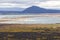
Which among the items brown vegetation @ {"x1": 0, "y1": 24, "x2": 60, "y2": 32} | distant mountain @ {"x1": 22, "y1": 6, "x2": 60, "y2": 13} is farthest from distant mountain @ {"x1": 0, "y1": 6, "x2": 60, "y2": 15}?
brown vegetation @ {"x1": 0, "y1": 24, "x2": 60, "y2": 32}

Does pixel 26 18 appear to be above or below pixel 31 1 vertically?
below

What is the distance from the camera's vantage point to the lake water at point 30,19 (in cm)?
108

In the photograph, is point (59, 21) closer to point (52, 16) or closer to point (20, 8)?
point (52, 16)

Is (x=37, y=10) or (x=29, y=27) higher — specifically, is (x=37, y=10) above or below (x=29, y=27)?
above

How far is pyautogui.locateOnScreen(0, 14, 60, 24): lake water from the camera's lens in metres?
1.08

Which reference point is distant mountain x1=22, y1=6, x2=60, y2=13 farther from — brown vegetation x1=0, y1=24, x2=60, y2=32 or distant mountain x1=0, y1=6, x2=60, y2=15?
brown vegetation x1=0, y1=24, x2=60, y2=32

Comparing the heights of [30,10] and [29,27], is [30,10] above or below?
above

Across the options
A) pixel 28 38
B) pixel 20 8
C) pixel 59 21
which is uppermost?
pixel 20 8

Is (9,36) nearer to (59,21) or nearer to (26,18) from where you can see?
(26,18)

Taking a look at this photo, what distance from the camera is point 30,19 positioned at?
1.09m

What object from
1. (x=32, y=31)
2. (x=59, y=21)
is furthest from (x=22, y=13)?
(x=59, y=21)

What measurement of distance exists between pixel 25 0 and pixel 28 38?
0.29 meters

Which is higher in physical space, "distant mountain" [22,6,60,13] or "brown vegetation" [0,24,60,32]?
"distant mountain" [22,6,60,13]

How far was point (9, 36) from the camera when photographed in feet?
3.58
